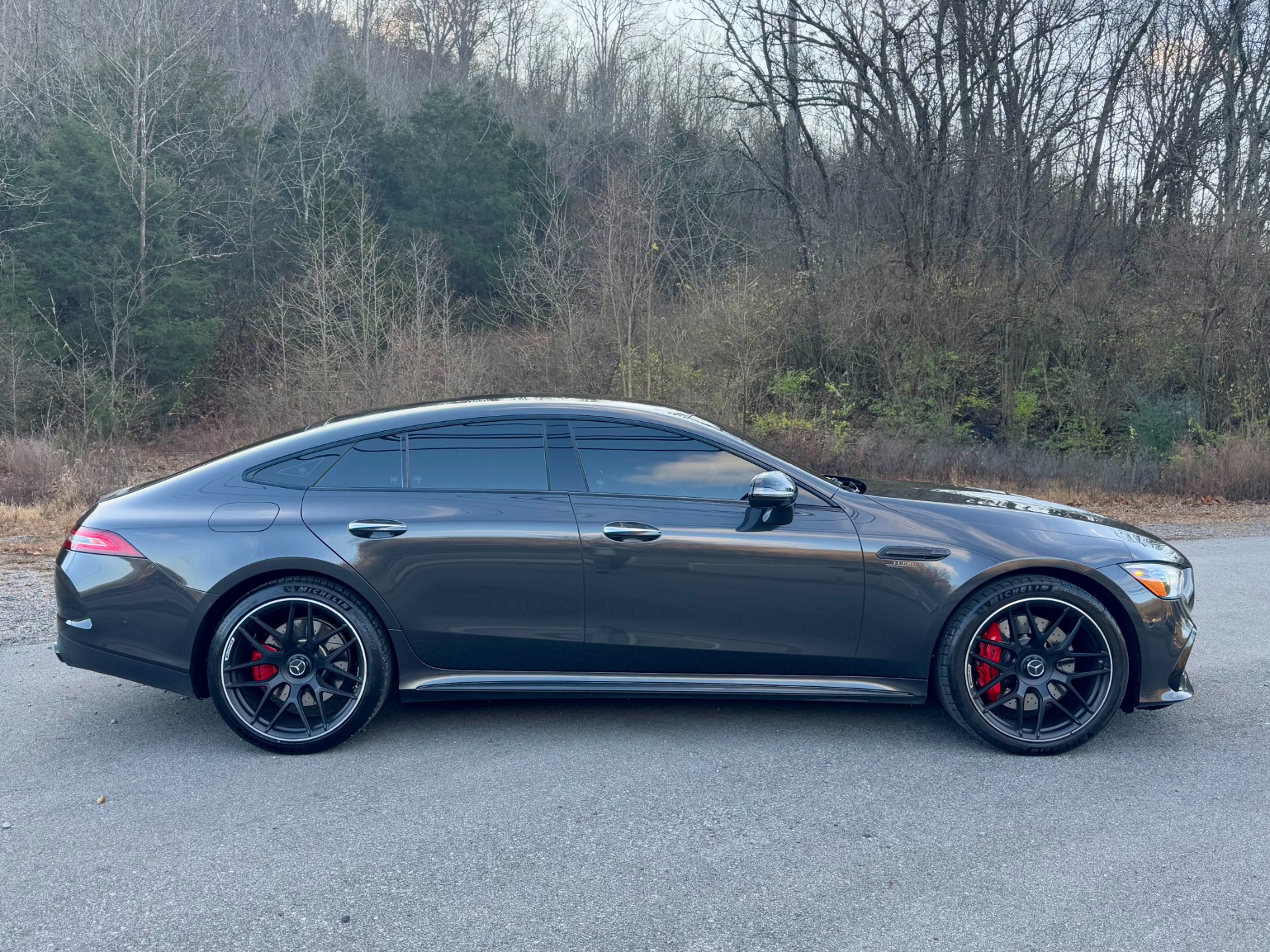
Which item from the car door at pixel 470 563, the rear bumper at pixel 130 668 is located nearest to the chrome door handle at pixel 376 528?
the car door at pixel 470 563

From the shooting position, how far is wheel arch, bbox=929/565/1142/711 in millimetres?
4492

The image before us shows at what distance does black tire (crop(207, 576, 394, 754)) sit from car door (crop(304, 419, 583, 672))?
0.61ft

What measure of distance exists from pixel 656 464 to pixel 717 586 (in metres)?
0.62

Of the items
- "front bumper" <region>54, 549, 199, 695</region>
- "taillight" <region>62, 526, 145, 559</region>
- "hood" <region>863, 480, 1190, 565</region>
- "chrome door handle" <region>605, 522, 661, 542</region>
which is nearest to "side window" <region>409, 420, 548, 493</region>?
"chrome door handle" <region>605, 522, 661, 542</region>

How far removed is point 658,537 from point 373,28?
4948 centimetres

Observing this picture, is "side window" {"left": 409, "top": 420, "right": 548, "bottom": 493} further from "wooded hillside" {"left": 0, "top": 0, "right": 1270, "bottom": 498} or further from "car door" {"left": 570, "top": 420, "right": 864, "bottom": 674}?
"wooded hillside" {"left": 0, "top": 0, "right": 1270, "bottom": 498}

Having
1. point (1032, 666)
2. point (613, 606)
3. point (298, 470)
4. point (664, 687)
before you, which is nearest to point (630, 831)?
point (664, 687)

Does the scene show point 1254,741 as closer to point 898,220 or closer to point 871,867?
point 871,867

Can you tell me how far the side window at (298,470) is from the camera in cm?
465

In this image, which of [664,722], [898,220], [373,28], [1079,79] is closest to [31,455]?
[664,722]

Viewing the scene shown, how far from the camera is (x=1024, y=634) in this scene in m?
4.53

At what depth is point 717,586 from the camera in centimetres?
449

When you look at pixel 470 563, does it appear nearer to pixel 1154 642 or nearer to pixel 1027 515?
pixel 1027 515

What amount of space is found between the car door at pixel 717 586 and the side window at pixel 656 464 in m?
0.06
